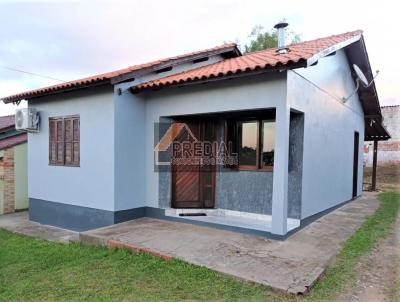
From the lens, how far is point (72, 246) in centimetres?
616

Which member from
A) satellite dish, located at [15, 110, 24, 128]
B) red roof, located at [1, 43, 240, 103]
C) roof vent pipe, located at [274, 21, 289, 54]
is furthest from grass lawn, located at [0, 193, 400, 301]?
roof vent pipe, located at [274, 21, 289, 54]

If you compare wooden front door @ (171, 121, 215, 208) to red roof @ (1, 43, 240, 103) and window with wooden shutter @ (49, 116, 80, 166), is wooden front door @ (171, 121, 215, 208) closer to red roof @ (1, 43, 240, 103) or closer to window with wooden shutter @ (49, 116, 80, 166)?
red roof @ (1, 43, 240, 103)

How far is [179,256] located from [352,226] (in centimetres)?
490

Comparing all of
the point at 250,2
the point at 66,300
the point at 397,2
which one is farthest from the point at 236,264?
the point at 250,2

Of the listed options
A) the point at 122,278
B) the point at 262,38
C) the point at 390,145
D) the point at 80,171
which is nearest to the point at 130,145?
the point at 80,171

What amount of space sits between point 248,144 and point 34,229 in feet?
21.7

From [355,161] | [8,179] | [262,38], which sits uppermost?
[262,38]

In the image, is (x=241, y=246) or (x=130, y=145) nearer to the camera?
(x=241, y=246)

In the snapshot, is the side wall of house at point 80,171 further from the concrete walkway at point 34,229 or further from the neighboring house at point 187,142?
the concrete walkway at point 34,229

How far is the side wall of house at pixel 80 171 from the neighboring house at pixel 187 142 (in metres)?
0.03

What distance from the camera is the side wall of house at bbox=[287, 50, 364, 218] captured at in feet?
22.0

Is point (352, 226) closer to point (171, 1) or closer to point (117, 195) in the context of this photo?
point (117, 195)

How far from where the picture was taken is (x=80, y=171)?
26.0ft

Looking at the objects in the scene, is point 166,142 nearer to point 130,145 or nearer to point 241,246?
point 130,145
